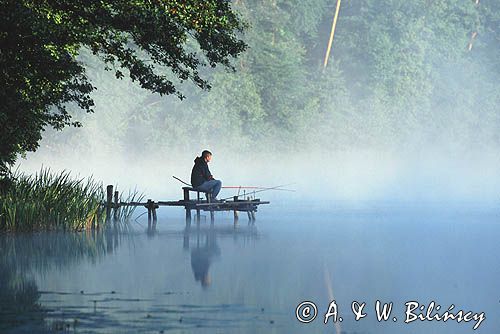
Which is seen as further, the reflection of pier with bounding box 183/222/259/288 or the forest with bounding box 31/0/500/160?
the forest with bounding box 31/0/500/160

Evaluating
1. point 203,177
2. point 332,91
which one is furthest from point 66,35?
point 332,91

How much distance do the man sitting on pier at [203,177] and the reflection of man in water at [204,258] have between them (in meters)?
4.88

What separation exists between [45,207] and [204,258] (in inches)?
281

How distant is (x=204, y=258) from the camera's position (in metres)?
23.9

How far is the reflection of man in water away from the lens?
20.1 meters

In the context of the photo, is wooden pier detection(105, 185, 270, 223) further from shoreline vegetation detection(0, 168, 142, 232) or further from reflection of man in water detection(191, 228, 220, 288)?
reflection of man in water detection(191, 228, 220, 288)

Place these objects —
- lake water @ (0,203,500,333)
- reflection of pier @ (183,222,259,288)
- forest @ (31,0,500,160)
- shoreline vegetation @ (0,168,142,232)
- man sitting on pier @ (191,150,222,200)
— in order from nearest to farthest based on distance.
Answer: lake water @ (0,203,500,333), reflection of pier @ (183,222,259,288), shoreline vegetation @ (0,168,142,232), man sitting on pier @ (191,150,222,200), forest @ (31,0,500,160)

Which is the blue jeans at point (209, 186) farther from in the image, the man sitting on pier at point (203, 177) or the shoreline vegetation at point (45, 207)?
the shoreline vegetation at point (45, 207)

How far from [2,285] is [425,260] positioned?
899cm

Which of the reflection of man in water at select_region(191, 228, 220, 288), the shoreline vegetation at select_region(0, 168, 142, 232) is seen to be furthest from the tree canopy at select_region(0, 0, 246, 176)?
the reflection of man in water at select_region(191, 228, 220, 288)

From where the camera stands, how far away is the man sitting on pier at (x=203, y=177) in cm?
3538

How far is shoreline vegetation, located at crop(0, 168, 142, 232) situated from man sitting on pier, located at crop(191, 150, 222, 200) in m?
3.91

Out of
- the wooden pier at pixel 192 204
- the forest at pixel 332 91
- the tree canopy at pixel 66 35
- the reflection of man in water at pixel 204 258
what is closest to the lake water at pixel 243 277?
the reflection of man in water at pixel 204 258

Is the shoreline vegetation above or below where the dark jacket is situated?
below
